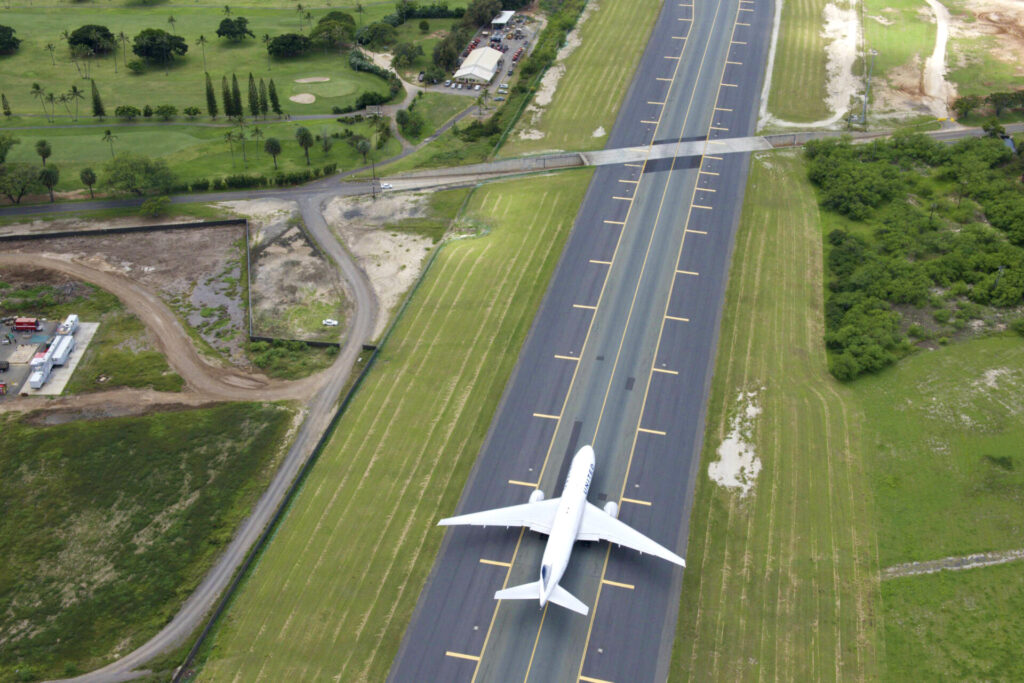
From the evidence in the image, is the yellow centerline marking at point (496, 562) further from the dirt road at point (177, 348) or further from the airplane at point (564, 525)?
the dirt road at point (177, 348)

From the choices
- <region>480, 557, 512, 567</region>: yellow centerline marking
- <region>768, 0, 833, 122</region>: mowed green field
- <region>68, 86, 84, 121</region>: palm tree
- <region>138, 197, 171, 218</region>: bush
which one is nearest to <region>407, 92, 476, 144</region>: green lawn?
<region>138, 197, 171, 218</region>: bush

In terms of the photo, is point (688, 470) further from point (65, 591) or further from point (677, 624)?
point (65, 591)

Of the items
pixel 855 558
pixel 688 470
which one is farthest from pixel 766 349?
pixel 855 558

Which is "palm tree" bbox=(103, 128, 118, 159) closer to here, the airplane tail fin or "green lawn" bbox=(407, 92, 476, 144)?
"green lawn" bbox=(407, 92, 476, 144)

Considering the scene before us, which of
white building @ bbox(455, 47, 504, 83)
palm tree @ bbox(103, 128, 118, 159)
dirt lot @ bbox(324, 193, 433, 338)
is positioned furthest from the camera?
white building @ bbox(455, 47, 504, 83)

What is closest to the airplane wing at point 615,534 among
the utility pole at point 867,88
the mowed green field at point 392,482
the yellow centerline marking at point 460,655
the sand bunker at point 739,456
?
the sand bunker at point 739,456

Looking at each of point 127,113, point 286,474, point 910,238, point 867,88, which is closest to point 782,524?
point 286,474
